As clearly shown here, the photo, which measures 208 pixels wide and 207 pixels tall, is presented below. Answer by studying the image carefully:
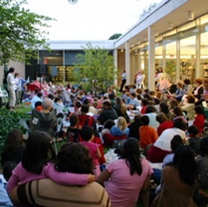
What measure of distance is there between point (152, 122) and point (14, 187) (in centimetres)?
558

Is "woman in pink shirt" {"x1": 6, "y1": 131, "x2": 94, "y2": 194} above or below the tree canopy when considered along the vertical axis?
below

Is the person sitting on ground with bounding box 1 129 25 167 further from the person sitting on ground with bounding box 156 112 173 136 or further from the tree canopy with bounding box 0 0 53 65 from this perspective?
the tree canopy with bounding box 0 0 53 65

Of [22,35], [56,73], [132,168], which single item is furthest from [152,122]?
[56,73]

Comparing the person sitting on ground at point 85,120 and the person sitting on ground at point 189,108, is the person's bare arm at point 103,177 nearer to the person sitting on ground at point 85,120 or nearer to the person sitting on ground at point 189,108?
the person sitting on ground at point 85,120

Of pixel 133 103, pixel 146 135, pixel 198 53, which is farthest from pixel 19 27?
pixel 198 53

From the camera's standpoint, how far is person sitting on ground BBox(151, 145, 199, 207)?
12.0 feet

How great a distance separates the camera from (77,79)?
21.2m

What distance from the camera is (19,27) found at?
8.82 metres

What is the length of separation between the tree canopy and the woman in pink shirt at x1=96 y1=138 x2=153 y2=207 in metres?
5.59

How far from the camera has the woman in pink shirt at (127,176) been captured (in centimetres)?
387

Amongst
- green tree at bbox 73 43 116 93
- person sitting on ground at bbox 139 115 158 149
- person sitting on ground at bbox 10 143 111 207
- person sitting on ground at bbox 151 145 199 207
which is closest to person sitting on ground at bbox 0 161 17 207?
person sitting on ground at bbox 10 143 111 207

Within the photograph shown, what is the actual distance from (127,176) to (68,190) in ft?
4.72

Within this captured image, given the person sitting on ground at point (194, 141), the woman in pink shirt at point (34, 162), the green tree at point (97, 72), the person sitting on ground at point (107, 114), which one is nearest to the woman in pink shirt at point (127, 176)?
the woman in pink shirt at point (34, 162)

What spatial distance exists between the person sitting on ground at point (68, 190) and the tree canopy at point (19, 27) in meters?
6.48
